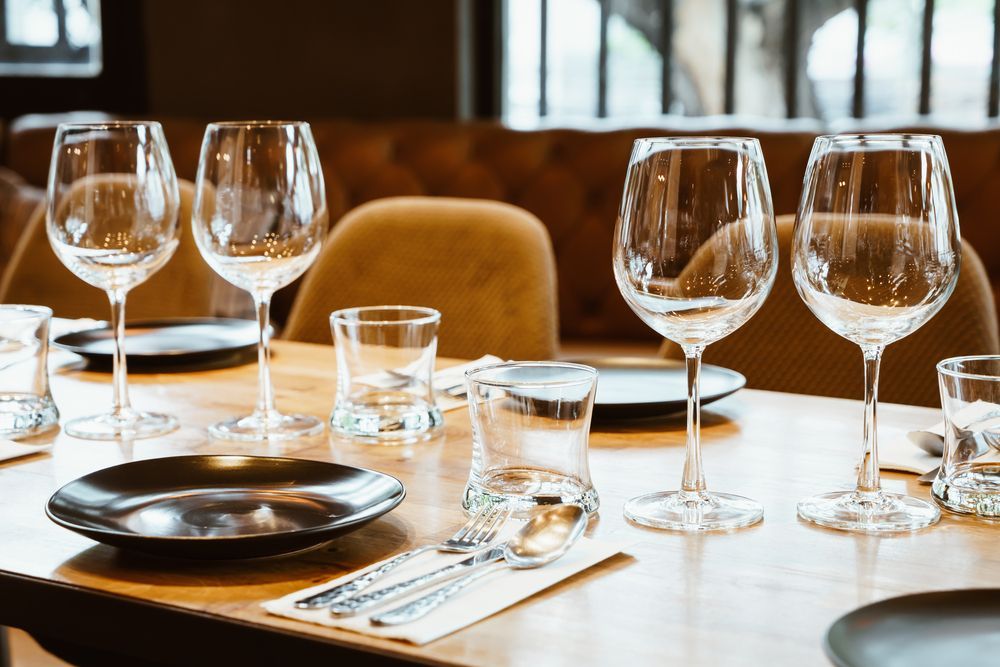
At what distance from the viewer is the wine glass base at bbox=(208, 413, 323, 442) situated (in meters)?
1.02

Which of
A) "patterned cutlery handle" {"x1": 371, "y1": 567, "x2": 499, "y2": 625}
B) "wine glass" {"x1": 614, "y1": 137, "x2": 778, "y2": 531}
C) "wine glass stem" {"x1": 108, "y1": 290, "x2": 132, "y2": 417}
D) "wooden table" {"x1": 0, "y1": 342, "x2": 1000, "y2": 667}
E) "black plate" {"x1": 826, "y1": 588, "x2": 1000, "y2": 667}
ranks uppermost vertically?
"wine glass" {"x1": 614, "y1": 137, "x2": 778, "y2": 531}

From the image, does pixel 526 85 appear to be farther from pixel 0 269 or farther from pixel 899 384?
pixel 899 384

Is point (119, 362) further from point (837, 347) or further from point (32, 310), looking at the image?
point (837, 347)

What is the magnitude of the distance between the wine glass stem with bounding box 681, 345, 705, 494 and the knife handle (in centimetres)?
18

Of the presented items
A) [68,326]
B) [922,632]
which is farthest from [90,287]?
[922,632]

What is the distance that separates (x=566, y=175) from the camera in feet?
9.46

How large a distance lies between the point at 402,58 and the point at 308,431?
9.12 feet

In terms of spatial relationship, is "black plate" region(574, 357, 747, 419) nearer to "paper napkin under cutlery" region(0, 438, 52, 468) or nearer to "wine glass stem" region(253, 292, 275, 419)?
"wine glass stem" region(253, 292, 275, 419)

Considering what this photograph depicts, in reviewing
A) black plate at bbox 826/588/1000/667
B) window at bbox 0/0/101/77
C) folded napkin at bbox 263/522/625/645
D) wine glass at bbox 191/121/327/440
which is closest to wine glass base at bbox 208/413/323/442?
wine glass at bbox 191/121/327/440

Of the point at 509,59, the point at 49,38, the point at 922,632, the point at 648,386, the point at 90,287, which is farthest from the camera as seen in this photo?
the point at 49,38

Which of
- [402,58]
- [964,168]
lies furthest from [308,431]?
[402,58]

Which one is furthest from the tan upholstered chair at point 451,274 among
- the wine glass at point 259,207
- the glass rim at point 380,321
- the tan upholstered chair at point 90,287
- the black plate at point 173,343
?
the wine glass at point 259,207

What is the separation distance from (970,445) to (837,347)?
61 centimetres

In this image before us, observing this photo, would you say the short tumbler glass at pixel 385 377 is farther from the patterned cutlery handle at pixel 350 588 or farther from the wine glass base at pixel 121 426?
the patterned cutlery handle at pixel 350 588
